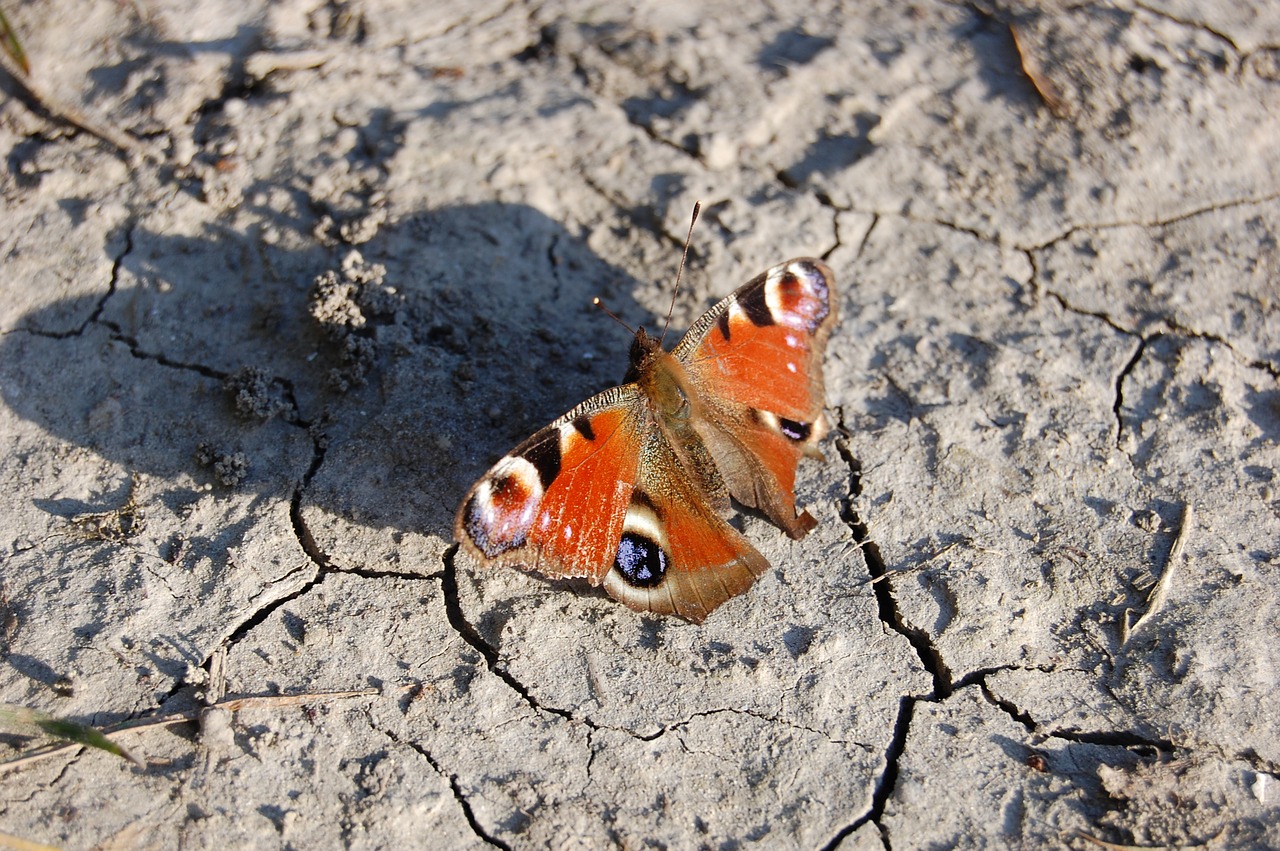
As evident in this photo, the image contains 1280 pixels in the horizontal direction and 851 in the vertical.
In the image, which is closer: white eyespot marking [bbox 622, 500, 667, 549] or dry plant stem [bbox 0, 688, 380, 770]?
dry plant stem [bbox 0, 688, 380, 770]

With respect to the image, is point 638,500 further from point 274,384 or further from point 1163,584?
point 1163,584

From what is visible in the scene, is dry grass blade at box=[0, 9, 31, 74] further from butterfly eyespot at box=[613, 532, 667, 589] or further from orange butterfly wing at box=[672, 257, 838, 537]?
butterfly eyespot at box=[613, 532, 667, 589]

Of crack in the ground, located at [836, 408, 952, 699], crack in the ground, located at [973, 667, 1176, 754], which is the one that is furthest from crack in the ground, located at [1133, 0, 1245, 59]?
crack in the ground, located at [973, 667, 1176, 754]

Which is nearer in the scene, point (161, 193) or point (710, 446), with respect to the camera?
point (710, 446)

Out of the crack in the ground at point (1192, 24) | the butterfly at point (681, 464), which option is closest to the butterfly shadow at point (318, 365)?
the butterfly at point (681, 464)

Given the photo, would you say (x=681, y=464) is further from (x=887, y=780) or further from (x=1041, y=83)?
(x=1041, y=83)

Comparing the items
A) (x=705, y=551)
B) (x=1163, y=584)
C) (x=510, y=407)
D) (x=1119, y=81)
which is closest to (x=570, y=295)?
(x=510, y=407)

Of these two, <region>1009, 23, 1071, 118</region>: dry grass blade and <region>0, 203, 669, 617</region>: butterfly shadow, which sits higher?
<region>1009, 23, 1071, 118</region>: dry grass blade
